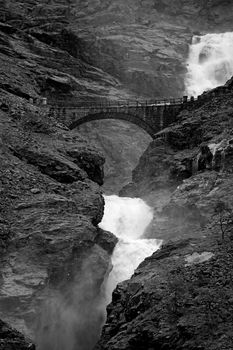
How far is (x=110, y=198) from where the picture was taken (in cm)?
4816

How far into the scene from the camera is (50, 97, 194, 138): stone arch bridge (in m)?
55.8

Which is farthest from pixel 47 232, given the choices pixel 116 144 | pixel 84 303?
pixel 116 144

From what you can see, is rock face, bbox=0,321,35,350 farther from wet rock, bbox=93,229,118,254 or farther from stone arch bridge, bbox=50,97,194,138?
stone arch bridge, bbox=50,97,194,138

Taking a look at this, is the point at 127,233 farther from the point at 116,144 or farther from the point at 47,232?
the point at 116,144

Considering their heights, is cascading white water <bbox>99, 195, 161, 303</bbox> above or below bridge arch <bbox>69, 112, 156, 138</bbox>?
below

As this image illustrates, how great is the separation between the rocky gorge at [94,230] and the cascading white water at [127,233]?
4.50 ft

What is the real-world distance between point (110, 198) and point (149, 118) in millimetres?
13274

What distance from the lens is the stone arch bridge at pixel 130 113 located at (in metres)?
55.8

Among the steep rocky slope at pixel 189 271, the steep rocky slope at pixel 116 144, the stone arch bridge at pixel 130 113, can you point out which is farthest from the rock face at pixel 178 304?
the steep rocky slope at pixel 116 144

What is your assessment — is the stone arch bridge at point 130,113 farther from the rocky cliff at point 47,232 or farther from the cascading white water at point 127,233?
the rocky cliff at point 47,232

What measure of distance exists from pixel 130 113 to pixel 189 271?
3637 cm

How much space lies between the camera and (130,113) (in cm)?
5769

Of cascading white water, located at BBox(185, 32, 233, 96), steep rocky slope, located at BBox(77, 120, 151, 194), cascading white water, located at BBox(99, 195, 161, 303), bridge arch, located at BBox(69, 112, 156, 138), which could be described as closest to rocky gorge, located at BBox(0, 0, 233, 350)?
cascading white water, located at BBox(99, 195, 161, 303)

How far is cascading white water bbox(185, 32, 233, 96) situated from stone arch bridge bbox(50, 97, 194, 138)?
2409cm
